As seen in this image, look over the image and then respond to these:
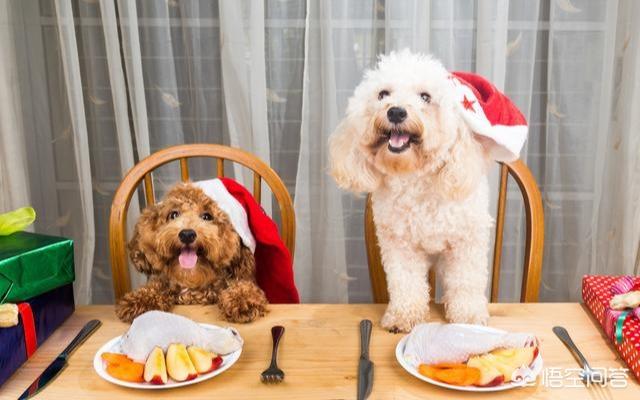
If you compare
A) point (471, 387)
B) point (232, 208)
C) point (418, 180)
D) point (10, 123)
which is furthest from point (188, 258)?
point (10, 123)

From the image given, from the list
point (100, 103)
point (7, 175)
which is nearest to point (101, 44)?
point (100, 103)

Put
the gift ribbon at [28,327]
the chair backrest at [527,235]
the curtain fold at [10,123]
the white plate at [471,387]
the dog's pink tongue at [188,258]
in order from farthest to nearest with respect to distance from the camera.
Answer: the curtain fold at [10,123], the chair backrest at [527,235], the dog's pink tongue at [188,258], the gift ribbon at [28,327], the white plate at [471,387]

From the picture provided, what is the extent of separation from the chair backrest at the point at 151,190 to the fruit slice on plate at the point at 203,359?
19.6 inches

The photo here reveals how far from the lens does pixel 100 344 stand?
948 mm

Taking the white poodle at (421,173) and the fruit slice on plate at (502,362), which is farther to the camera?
the white poodle at (421,173)

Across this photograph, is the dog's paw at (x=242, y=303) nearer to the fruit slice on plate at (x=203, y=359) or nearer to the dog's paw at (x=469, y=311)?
the fruit slice on plate at (x=203, y=359)

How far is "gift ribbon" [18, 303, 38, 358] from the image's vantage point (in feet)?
2.90

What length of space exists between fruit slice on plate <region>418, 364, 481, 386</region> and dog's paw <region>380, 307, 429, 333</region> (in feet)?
0.57

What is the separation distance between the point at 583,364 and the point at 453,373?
212 millimetres

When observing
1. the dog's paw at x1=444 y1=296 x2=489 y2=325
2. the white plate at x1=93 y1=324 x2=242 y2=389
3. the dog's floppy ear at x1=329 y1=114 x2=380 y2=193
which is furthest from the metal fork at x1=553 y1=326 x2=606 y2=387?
the white plate at x1=93 y1=324 x2=242 y2=389

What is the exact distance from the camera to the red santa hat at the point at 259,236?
116 centimetres

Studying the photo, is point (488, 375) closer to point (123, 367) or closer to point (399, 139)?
point (399, 139)

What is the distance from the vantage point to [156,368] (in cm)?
81

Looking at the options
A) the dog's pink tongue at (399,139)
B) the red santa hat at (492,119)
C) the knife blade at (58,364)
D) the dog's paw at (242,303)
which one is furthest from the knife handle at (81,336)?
the red santa hat at (492,119)
